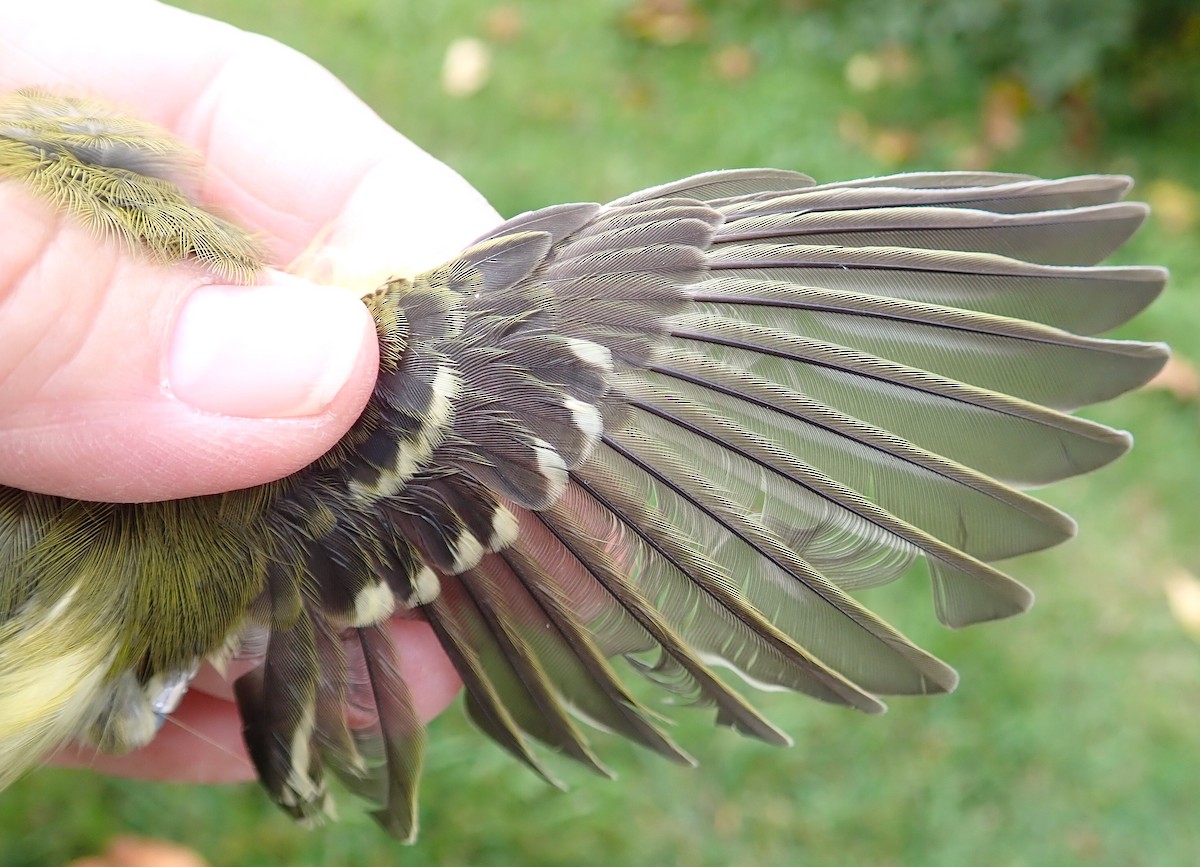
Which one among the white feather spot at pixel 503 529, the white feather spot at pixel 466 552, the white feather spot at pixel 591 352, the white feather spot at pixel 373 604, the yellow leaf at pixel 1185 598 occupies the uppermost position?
the white feather spot at pixel 591 352

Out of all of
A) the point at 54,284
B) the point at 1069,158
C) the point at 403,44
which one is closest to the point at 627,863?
the point at 54,284

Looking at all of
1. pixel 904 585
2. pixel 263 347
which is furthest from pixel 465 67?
pixel 263 347

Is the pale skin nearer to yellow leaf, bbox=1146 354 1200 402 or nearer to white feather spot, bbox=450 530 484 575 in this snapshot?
white feather spot, bbox=450 530 484 575

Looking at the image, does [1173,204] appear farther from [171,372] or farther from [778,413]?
[171,372]

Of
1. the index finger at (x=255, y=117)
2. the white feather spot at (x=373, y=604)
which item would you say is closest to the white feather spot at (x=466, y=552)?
the white feather spot at (x=373, y=604)

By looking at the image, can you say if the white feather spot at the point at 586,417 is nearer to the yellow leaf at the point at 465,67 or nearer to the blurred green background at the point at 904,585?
the blurred green background at the point at 904,585

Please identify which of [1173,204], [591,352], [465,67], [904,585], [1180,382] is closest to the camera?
[591,352]

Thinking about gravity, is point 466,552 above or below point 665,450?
below
